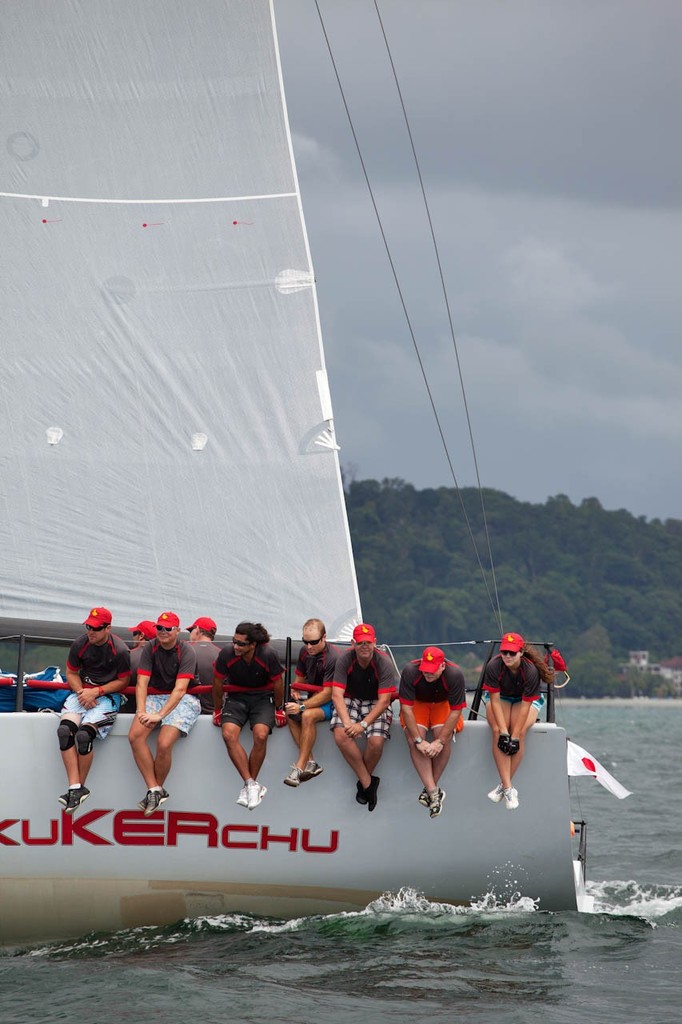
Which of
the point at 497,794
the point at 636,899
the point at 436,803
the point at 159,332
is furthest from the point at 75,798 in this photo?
the point at 636,899

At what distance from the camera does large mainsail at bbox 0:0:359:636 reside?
9.33m

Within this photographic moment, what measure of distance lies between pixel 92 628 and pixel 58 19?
4486mm

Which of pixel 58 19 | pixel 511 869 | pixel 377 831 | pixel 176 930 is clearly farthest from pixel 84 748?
pixel 58 19

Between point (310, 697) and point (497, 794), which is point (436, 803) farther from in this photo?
point (310, 697)

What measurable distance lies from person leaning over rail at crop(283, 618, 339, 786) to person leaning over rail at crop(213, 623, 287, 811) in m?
0.11

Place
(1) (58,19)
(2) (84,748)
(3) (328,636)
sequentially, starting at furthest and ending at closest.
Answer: (1) (58,19), (3) (328,636), (2) (84,748)

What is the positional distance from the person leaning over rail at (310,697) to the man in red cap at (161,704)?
59 centimetres

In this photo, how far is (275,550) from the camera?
9336mm

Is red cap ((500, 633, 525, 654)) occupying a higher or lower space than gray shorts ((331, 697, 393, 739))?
higher

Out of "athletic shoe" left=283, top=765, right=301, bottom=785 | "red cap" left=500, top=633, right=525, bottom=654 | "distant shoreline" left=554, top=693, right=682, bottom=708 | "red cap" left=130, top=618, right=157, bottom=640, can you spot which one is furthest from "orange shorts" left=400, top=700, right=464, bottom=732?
"distant shoreline" left=554, top=693, right=682, bottom=708

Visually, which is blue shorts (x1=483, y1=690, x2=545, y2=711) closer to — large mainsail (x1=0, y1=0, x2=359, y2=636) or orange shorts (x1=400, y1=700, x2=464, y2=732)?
orange shorts (x1=400, y1=700, x2=464, y2=732)

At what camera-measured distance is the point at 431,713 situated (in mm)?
8172

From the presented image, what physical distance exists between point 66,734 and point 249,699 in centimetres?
103

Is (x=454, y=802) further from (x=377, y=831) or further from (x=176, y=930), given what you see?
(x=176, y=930)
